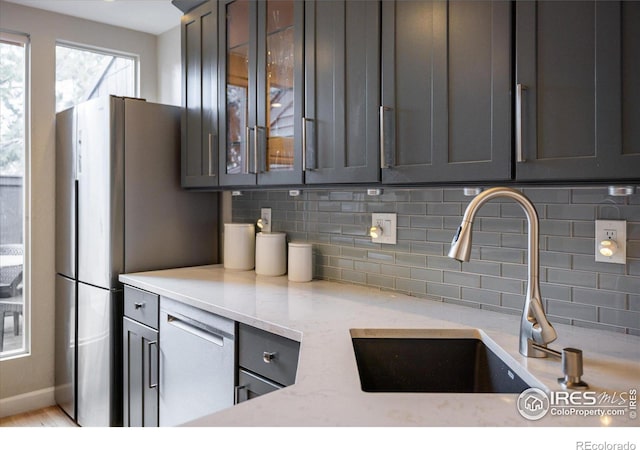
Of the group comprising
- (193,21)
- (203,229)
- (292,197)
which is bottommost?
(203,229)

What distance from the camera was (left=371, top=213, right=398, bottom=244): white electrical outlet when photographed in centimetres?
208

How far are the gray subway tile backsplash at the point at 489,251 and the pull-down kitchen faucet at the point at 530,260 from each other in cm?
19

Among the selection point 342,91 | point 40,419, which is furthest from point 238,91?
point 40,419

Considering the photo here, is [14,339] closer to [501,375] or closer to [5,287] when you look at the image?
[5,287]

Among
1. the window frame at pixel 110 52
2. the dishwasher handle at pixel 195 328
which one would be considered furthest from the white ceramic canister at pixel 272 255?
the window frame at pixel 110 52

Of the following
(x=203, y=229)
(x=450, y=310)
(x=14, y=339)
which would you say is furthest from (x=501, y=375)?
(x=14, y=339)

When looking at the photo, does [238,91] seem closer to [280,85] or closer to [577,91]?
[280,85]

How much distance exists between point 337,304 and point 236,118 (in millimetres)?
1075

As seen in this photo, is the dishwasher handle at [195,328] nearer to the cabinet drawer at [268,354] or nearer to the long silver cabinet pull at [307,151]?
the cabinet drawer at [268,354]

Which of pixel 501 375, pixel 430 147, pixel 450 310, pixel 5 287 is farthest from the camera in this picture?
pixel 5 287

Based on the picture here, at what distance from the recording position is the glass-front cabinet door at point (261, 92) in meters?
2.05

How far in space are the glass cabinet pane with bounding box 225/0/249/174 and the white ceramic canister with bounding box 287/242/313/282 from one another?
0.45 m

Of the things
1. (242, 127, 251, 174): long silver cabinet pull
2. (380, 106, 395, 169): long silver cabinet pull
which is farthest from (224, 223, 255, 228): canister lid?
(380, 106, 395, 169): long silver cabinet pull

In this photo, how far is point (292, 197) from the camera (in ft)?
8.54
